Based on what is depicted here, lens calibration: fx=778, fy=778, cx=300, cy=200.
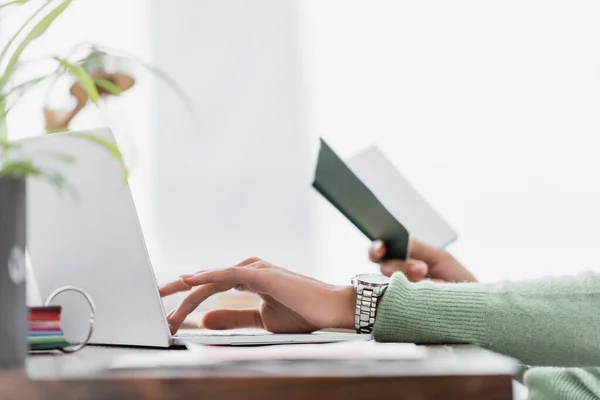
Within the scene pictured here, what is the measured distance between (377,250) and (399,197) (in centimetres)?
14

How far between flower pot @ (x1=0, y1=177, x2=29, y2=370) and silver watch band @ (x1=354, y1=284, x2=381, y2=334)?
487mm

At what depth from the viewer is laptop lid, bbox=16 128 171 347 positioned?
2.66 ft

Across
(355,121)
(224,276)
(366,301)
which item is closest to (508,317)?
A: (366,301)

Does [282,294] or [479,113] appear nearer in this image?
[282,294]

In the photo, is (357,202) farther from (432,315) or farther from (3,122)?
(3,122)

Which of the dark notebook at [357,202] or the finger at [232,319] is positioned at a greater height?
the dark notebook at [357,202]

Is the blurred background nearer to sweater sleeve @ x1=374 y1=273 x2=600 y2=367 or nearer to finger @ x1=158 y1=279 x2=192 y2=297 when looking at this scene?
finger @ x1=158 y1=279 x2=192 y2=297

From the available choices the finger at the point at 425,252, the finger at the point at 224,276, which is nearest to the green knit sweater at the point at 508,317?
the finger at the point at 224,276

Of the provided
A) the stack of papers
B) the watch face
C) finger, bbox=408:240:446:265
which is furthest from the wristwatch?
finger, bbox=408:240:446:265

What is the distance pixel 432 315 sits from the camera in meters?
0.92

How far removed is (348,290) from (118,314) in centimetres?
30

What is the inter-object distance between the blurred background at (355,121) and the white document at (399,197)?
77cm

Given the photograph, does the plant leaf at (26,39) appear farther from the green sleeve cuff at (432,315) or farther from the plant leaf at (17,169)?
the green sleeve cuff at (432,315)

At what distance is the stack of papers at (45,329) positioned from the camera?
0.78 m
